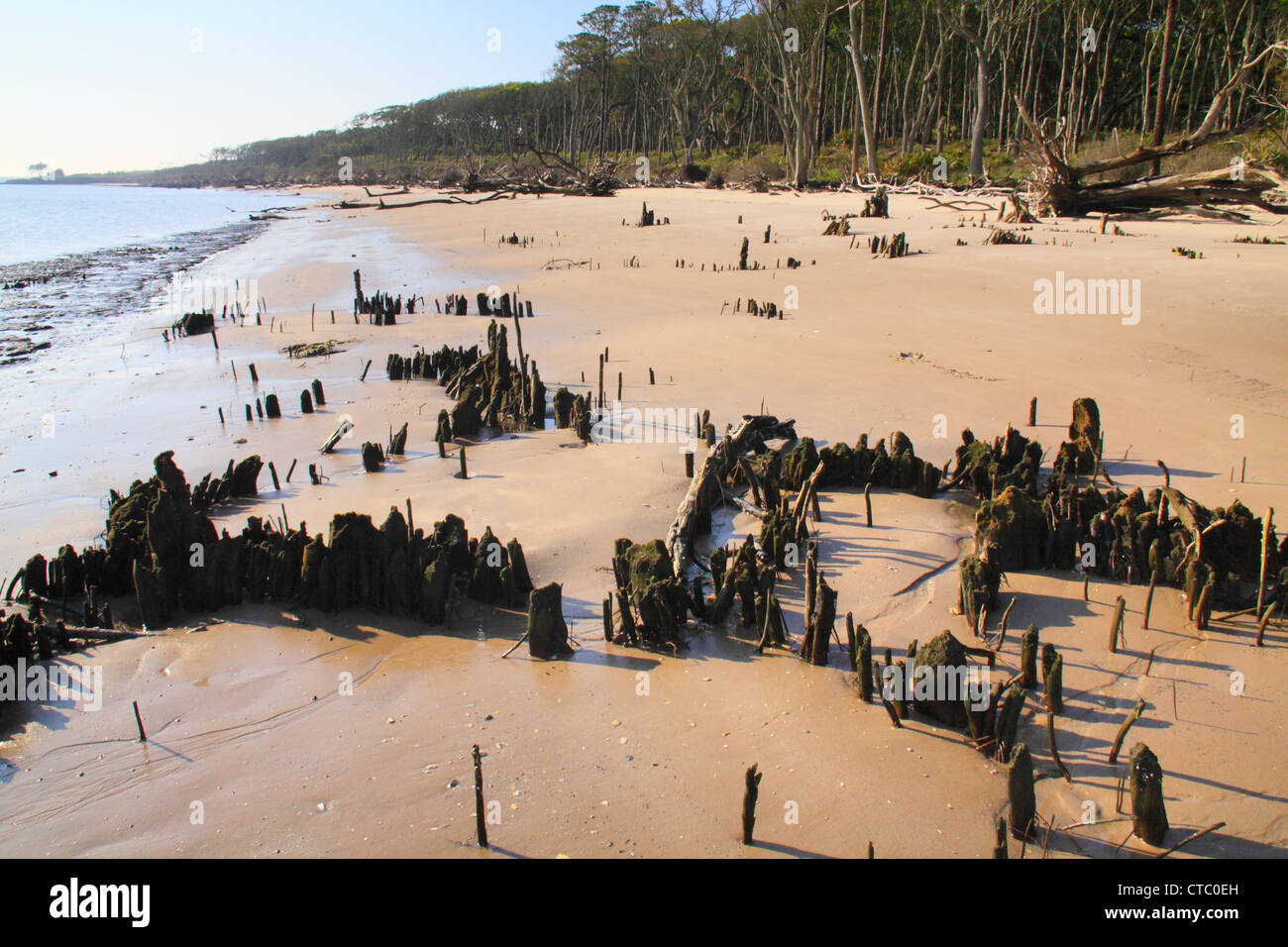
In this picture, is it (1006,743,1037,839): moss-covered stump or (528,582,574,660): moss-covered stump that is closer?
(1006,743,1037,839): moss-covered stump

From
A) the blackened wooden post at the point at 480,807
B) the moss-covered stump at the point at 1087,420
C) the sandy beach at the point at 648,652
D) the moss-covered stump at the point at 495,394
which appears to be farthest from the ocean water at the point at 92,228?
the blackened wooden post at the point at 480,807

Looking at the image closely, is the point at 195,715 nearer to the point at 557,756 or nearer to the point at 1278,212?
the point at 557,756

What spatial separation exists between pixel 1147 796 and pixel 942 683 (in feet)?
2.92

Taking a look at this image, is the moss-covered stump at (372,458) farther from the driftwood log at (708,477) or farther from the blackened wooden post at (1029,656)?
the blackened wooden post at (1029,656)

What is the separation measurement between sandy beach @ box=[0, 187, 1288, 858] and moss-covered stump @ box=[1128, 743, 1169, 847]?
0.44 ft

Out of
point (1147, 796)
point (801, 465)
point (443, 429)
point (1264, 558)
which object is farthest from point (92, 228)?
point (1147, 796)

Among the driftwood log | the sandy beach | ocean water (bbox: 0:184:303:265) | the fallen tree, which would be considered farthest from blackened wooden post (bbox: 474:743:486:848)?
ocean water (bbox: 0:184:303:265)

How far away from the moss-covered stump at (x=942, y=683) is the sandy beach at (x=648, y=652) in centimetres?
6

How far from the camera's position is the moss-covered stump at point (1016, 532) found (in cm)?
495

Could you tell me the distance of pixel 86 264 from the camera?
2641 cm

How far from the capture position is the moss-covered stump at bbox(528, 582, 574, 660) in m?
4.27

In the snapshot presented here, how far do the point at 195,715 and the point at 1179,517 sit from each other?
17.2 ft

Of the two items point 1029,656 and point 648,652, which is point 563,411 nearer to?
point 648,652

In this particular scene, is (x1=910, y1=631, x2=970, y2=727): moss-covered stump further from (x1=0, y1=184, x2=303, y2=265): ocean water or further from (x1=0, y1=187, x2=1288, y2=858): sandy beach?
(x1=0, y1=184, x2=303, y2=265): ocean water
